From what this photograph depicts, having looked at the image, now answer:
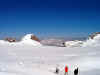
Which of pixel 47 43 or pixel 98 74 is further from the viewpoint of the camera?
pixel 47 43

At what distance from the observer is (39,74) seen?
6594mm

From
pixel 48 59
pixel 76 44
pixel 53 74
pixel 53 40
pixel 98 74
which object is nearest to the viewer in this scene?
pixel 98 74

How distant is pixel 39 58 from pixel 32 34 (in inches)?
471

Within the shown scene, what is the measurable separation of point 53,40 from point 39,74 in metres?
15.8

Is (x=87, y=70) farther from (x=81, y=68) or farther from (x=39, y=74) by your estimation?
(x=39, y=74)

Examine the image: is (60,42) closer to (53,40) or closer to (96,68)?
(53,40)

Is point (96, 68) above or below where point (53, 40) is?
below

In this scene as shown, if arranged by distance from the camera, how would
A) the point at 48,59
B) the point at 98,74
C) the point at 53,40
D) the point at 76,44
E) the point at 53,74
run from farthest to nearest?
the point at 53,40 < the point at 76,44 < the point at 48,59 < the point at 53,74 < the point at 98,74

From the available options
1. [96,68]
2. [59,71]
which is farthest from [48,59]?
[96,68]

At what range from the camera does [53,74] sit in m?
7.12

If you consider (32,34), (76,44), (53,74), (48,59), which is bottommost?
(53,74)

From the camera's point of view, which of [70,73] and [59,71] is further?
[59,71]

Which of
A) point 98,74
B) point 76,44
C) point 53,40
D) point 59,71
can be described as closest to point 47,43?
point 53,40

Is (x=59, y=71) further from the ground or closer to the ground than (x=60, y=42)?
closer to the ground
